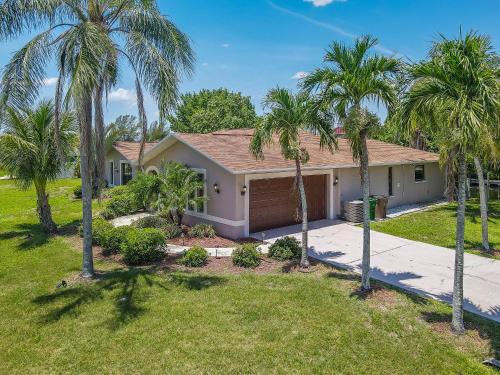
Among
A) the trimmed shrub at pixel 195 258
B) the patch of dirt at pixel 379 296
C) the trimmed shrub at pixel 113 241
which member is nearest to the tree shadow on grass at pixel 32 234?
the trimmed shrub at pixel 113 241

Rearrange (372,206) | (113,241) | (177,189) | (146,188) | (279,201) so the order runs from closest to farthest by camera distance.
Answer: (113,241)
(177,189)
(146,188)
(279,201)
(372,206)

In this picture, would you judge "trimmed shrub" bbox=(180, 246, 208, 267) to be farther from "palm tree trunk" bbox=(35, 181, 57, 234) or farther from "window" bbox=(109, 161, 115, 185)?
"window" bbox=(109, 161, 115, 185)

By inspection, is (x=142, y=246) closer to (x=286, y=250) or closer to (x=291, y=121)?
(x=286, y=250)

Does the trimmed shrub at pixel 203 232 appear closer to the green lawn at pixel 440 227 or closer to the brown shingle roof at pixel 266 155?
the brown shingle roof at pixel 266 155

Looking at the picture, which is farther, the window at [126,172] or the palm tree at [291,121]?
the window at [126,172]

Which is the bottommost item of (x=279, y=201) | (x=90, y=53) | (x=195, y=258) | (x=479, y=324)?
(x=479, y=324)

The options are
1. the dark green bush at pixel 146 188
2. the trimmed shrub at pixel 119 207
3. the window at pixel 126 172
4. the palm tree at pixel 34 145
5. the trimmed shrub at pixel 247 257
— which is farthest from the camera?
the window at pixel 126 172

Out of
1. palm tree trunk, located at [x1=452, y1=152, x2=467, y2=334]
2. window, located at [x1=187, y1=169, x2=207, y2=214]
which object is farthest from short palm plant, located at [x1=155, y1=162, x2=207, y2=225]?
palm tree trunk, located at [x1=452, y1=152, x2=467, y2=334]

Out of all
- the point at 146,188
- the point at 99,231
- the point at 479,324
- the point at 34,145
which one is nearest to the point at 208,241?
the point at 146,188
